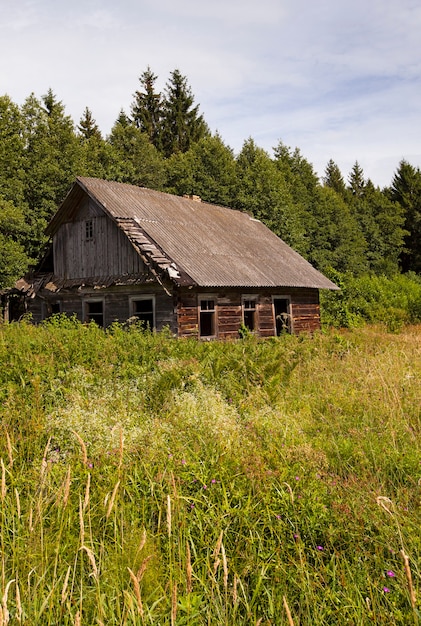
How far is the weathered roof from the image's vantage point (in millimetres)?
15914

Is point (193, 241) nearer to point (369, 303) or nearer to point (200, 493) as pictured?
point (200, 493)

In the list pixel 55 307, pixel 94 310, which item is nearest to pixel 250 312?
pixel 94 310

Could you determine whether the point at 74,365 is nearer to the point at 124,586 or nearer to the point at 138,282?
the point at 124,586

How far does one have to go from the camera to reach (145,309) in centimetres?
1789

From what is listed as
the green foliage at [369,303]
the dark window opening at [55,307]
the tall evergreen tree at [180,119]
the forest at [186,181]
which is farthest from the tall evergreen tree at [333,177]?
the dark window opening at [55,307]

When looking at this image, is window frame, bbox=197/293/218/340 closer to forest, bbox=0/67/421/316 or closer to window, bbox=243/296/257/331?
window, bbox=243/296/257/331

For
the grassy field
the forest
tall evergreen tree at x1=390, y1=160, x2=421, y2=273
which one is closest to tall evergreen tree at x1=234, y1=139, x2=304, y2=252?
the forest

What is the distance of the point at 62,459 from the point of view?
432 cm

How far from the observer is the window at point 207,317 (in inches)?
664

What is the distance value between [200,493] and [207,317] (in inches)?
568

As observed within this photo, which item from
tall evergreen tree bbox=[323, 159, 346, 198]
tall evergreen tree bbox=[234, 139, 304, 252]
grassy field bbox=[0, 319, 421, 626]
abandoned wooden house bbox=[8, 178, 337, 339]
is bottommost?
grassy field bbox=[0, 319, 421, 626]

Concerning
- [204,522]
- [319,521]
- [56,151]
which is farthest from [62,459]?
[56,151]

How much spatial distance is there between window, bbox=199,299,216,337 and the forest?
35.4ft

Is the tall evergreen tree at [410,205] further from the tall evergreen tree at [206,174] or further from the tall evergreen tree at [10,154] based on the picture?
the tall evergreen tree at [10,154]
